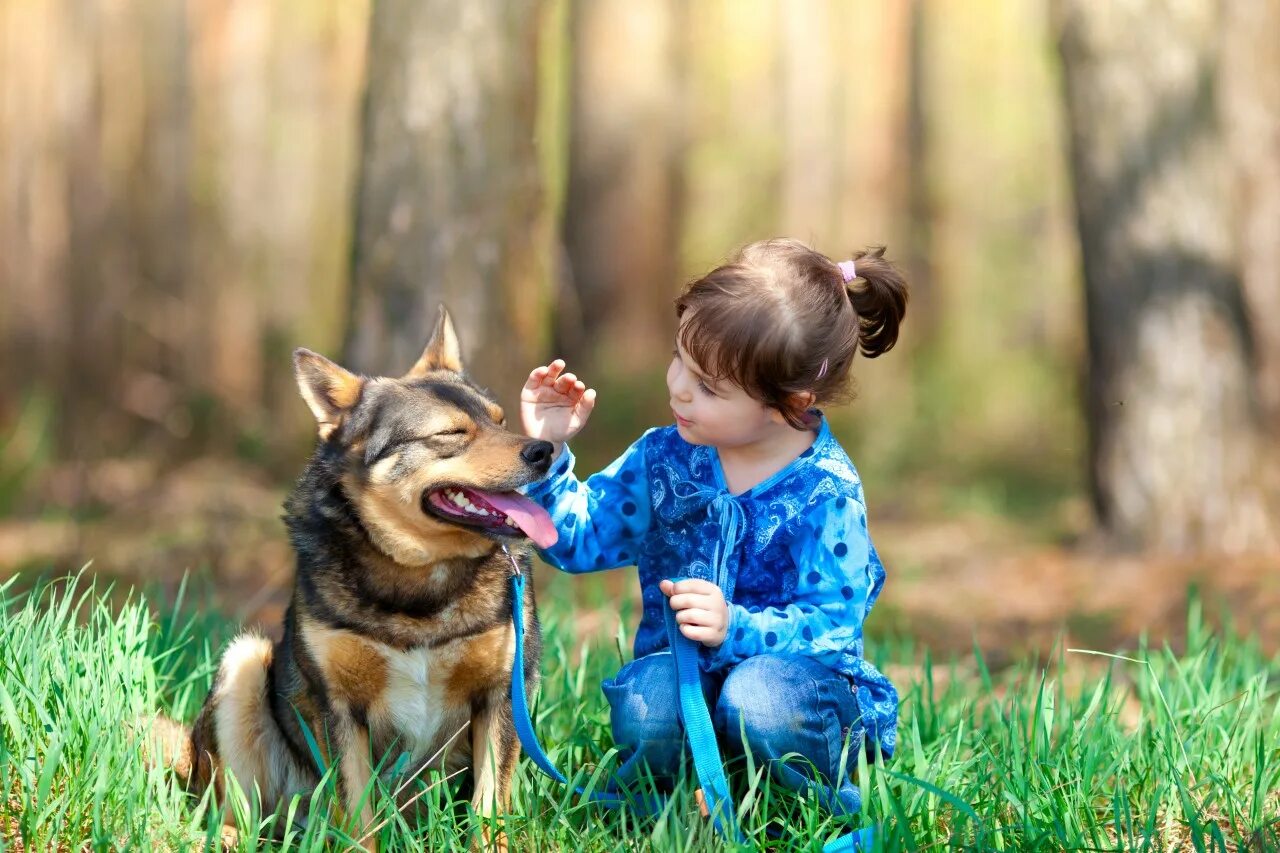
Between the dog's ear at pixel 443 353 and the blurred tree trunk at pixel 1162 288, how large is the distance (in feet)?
13.7

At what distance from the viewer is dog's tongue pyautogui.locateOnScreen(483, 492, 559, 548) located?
3.11 m

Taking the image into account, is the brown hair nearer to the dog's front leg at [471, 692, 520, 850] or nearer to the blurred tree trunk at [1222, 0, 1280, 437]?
the dog's front leg at [471, 692, 520, 850]

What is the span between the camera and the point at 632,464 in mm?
3322

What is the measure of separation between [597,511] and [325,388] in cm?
82

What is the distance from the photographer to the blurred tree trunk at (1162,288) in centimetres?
662

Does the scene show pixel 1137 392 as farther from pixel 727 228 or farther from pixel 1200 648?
pixel 727 228

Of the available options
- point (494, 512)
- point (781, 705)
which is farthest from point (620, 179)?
point (781, 705)

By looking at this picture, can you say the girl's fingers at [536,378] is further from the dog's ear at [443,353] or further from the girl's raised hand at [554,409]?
the dog's ear at [443,353]

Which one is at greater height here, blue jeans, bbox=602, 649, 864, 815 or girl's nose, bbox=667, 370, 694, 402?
girl's nose, bbox=667, 370, 694, 402

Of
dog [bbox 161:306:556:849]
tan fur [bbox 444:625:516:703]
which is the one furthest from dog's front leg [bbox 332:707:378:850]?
tan fur [bbox 444:625:516:703]

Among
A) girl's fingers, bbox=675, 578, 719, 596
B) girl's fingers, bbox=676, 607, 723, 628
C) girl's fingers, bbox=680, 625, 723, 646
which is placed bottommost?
girl's fingers, bbox=680, 625, 723, 646

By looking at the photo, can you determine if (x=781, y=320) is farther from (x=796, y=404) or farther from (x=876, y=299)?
(x=876, y=299)

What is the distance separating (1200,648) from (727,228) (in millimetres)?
8097

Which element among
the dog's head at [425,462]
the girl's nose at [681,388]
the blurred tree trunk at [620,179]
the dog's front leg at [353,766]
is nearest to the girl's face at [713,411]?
the girl's nose at [681,388]
